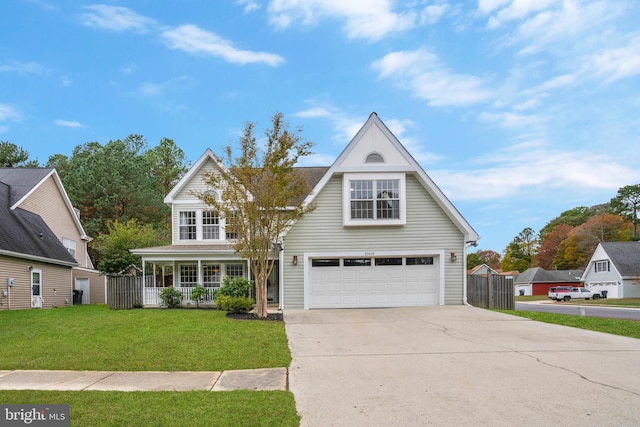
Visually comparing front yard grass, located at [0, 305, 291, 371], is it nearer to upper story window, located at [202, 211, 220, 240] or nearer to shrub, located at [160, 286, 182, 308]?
shrub, located at [160, 286, 182, 308]

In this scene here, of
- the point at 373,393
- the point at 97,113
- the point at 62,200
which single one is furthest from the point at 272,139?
the point at 62,200

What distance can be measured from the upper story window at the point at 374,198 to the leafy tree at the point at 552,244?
219ft

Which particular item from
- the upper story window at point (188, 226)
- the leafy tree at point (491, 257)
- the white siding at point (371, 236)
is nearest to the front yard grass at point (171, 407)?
the white siding at point (371, 236)

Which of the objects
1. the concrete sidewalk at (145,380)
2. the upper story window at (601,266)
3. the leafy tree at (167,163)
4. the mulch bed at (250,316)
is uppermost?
the leafy tree at (167,163)

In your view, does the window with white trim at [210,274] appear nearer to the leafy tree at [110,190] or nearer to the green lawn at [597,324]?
the green lawn at [597,324]

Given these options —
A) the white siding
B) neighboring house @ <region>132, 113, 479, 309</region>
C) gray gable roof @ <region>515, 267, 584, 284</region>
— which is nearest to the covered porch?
the white siding

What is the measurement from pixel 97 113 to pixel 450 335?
1897 centimetres

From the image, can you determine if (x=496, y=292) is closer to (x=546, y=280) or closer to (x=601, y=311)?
(x=601, y=311)

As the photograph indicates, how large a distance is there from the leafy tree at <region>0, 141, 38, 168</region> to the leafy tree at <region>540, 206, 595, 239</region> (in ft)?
248

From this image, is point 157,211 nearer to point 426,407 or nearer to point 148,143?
point 148,143

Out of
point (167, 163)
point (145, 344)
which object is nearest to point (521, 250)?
point (167, 163)

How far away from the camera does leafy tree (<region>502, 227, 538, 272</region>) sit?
87.2m

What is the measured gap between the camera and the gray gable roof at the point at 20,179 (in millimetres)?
24828

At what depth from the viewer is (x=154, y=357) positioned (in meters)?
8.93
